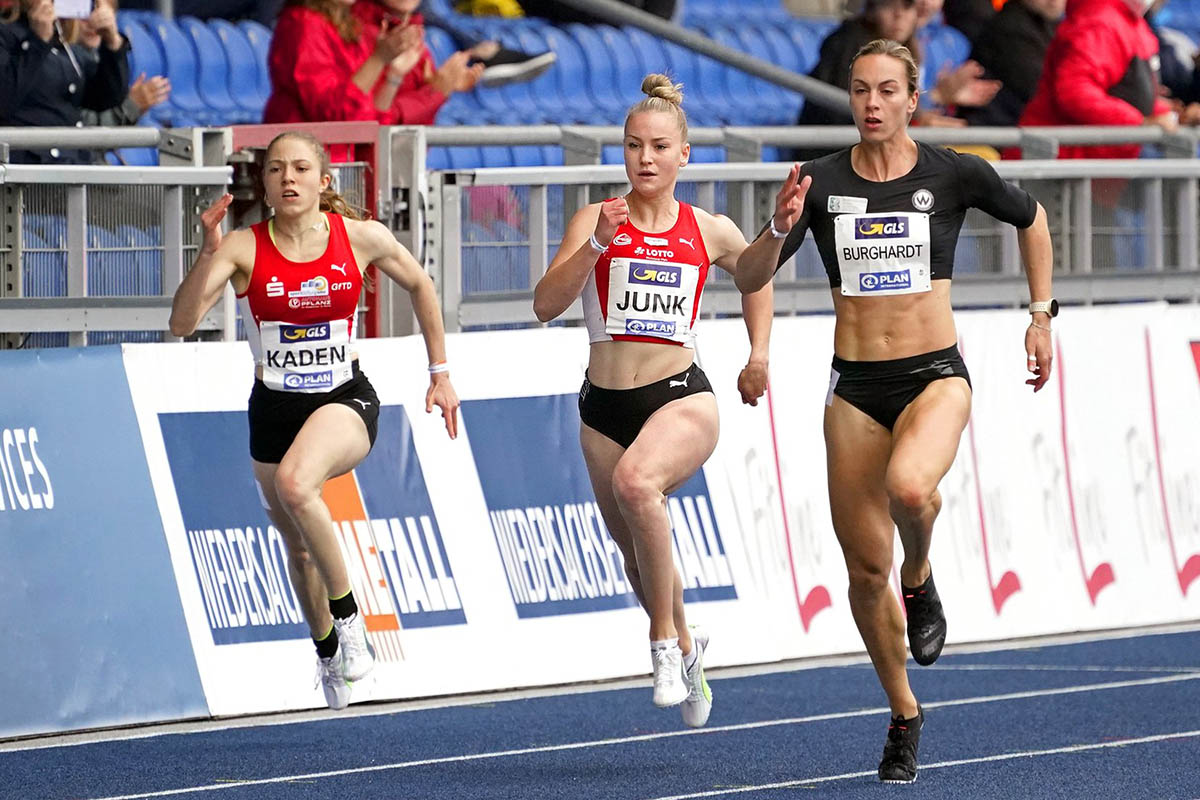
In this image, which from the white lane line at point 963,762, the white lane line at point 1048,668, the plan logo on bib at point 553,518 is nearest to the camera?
the white lane line at point 963,762

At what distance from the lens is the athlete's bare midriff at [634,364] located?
26.4 ft

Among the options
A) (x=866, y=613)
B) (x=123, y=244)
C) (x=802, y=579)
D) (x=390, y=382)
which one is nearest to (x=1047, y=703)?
(x=802, y=579)

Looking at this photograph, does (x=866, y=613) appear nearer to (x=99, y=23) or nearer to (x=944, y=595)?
(x=944, y=595)

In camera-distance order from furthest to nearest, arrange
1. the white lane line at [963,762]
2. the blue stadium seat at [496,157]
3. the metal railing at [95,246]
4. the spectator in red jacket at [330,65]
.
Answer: the blue stadium seat at [496,157], the spectator in red jacket at [330,65], the metal railing at [95,246], the white lane line at [963,762]

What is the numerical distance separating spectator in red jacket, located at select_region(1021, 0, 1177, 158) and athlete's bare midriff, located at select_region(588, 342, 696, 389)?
20.1 ft

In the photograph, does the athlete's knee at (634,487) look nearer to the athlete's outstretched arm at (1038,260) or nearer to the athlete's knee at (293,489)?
the athlete's knee at (293,489)

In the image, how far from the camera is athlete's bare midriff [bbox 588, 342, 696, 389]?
8.04 meters

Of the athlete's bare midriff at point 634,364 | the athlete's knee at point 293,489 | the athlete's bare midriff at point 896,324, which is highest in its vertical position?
the athlete's bare midriff at point 896,324

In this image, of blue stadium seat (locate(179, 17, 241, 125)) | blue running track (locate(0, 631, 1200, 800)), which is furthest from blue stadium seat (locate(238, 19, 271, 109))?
blue running track (locate(0, 631, 1200, 800))

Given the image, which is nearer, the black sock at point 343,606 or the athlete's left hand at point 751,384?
the athlete's left hand at point 751,384

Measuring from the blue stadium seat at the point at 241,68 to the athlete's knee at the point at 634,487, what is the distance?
838 centimetres

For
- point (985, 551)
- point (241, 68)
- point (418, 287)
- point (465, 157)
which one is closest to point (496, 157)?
point (465, 157)

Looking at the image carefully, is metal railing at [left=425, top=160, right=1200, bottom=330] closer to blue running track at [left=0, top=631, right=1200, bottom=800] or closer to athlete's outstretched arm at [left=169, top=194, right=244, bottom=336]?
blue running track at [left=0, top=631, right=1200, bottom=800]

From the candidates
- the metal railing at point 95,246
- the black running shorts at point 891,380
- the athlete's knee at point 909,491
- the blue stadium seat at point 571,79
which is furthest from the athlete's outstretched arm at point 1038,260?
the blue stadium seat at point 571,79
